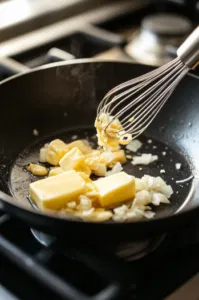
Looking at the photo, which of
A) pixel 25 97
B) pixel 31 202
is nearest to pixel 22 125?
pixel 25 97

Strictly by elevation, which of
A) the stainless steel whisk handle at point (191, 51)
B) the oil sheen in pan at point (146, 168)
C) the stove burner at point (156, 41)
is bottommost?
the oil sheen in pan at point (146, 168)

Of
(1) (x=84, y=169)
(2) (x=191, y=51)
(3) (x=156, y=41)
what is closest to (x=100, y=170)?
(1) (x=84, y=169)

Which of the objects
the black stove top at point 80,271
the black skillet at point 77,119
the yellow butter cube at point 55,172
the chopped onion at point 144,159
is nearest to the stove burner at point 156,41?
the black skillet at point 77,119

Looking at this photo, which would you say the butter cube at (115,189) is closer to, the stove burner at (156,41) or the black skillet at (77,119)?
the black skillet at (77,119)

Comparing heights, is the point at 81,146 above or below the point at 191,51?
below

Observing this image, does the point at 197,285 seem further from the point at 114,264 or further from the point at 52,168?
the point at 52,168

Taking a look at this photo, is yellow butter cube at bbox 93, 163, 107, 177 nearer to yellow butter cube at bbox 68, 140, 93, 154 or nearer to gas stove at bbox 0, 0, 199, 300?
yellow butter cube at bbox 68, 140, 93, 154

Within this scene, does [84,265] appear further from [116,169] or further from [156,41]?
[156,41]
